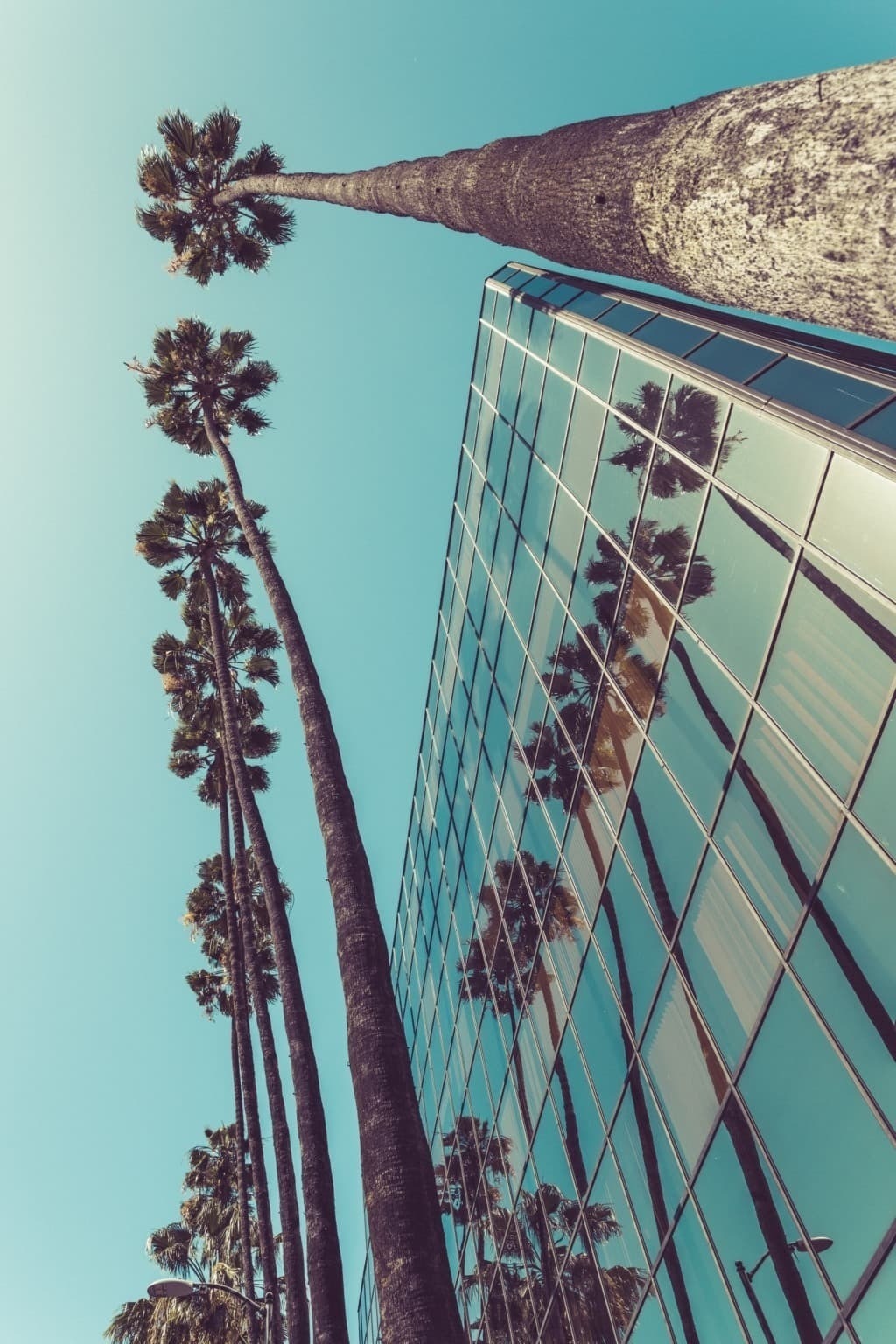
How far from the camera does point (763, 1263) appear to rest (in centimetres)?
741

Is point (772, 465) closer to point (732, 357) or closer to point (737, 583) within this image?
point (737, 583)

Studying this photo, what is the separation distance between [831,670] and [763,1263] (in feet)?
19.1

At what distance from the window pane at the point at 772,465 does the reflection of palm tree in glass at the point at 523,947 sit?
737 cm

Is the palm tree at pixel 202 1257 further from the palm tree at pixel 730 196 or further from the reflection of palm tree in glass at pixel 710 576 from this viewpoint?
the palm tree at pixel 730 196

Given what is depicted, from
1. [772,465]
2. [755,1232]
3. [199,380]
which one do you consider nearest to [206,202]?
[199,380]

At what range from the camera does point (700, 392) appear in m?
10.3

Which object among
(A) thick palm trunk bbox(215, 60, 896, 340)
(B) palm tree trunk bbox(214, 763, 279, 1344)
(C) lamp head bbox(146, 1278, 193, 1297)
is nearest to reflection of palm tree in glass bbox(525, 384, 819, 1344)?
(A) thick palm trunk bbox(215, 60, 896, 340)

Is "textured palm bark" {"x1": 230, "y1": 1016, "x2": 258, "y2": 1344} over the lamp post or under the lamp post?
over

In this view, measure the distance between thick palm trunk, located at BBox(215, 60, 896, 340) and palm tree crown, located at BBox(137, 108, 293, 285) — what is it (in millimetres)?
18281

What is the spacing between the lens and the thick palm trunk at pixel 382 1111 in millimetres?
4453

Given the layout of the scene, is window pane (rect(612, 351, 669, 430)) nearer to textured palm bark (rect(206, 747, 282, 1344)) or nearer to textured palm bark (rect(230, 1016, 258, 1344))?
textured palm bark (rect(206, 747, 282, 1344))

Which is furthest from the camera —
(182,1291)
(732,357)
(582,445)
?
(582,445)

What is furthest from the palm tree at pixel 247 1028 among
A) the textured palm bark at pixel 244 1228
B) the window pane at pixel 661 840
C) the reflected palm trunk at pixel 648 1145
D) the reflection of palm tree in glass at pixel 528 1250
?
the window pane at pixel 661 840

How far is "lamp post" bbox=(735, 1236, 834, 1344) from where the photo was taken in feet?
21.6
